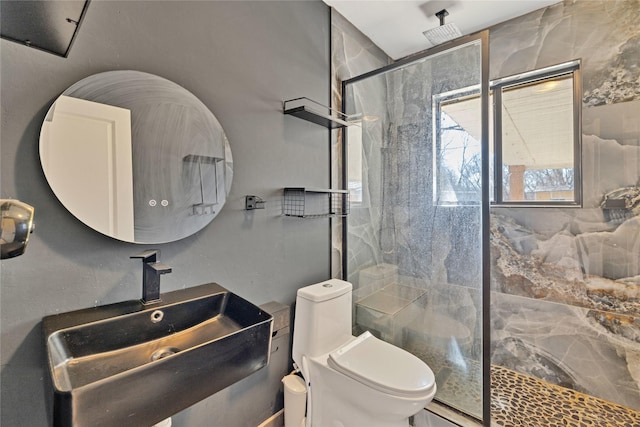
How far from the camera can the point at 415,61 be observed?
1.80 metres

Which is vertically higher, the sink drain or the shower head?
the shower head

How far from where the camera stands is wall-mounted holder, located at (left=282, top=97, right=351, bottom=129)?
1.64 metres

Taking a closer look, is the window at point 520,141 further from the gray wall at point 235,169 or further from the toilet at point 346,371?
the toilet at point 346,371

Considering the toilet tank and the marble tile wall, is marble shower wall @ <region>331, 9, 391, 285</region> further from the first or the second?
the toilet tank

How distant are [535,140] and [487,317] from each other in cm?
155

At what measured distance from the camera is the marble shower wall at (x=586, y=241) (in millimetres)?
1780

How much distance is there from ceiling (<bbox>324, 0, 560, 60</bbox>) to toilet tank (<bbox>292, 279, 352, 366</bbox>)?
202 cm

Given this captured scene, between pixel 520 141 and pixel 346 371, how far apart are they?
222 cm

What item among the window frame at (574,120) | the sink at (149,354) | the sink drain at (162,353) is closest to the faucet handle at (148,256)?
the sink at (149,354)

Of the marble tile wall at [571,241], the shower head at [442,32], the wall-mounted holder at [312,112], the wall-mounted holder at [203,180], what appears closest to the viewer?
the wall-mounted holder at [203,180]

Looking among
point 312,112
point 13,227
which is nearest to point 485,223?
point 312,112

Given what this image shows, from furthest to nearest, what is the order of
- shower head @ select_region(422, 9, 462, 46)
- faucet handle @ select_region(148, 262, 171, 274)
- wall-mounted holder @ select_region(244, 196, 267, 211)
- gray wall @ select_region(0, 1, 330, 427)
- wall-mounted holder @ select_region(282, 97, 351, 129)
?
shower head @ select_region(422, 9, 462, 46) → wall-mounted holder @ select_region(282, 97, 351, 129) → wall-mounted holder @ select_region(244, 196, 267, 211) → faucet handle @ select_region(148, 262, 171, 274) → gray wall @ select_region(0, 1, 330, 427)

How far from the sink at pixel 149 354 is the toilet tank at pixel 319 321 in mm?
513

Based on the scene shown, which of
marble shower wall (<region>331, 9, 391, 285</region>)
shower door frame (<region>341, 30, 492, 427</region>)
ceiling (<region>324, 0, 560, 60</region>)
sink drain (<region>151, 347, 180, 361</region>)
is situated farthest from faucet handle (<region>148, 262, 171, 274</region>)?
ceiling (<region>324, 0, 560, 60</region>)
